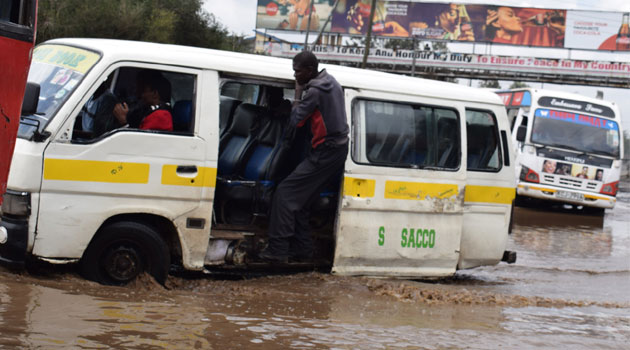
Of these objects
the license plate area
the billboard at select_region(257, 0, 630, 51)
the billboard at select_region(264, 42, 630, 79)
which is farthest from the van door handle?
the billboard at select_region(257, 0, 630, 51)

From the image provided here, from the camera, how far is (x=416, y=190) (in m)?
7.78

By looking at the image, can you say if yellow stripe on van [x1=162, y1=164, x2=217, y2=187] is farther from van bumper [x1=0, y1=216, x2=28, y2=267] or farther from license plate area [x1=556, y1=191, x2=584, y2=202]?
license plate area [x1=556, y1=191, x2=584, y2=202]

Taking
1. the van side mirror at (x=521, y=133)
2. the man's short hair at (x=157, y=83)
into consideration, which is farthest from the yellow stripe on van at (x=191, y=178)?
the van side mirror at (x=521, y=133)

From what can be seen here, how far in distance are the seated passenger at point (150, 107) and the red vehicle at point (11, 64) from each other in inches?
77.6

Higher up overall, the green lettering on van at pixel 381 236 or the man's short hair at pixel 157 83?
the man's short hair at pixel 157 83

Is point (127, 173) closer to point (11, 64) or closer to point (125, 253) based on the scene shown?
point (125, 253)

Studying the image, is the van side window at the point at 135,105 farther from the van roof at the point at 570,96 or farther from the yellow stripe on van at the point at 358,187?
the van roof at the point at 570,96

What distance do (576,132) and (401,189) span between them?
13.2 metres

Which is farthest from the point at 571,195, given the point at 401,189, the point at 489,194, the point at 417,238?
the point at 401,189

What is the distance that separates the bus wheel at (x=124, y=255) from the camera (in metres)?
6.38

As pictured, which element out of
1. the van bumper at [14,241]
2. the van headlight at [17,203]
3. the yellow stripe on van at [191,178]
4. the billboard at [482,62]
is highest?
the billboard at [482,62]

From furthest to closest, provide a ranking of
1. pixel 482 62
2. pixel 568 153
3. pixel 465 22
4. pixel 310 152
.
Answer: pixel 465 22
pixel 482 62
pixel 568 153
pixel 310 152

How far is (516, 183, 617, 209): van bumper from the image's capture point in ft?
64.0

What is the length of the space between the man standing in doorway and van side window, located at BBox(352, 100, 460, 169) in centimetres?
35
